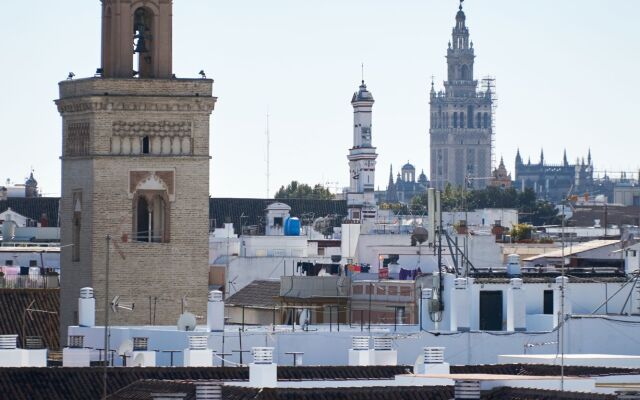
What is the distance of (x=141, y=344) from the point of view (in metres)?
43.9

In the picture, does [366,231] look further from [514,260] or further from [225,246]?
[514,260]

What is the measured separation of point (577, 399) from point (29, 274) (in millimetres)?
43212

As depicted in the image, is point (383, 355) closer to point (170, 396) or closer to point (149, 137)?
point (170, 396)

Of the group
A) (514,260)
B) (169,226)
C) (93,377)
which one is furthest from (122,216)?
(93,377)

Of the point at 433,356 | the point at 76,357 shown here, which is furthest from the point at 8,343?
the point at 433,356

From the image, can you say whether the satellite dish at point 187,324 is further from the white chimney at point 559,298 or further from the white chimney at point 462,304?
the white chimney at point 559,298

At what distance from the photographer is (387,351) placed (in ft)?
134

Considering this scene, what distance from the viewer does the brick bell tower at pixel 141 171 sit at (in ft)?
187

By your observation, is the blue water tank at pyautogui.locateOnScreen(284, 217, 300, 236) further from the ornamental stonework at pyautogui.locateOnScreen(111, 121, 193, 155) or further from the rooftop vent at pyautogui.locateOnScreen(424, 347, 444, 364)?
the rooftop vent at pyautogui.locateOnScreen(424, 347, 444, 364)

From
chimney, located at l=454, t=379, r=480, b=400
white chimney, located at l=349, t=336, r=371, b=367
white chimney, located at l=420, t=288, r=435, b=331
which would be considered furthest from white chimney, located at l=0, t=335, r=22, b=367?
chimney, located at l=454, t=379, r=480, b=400

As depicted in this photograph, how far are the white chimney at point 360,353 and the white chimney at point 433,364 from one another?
301 centimetres

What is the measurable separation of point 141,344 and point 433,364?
29.3 ft

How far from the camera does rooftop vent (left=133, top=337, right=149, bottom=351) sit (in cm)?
4323

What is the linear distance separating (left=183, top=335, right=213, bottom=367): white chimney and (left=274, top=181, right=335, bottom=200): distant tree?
121 meters
